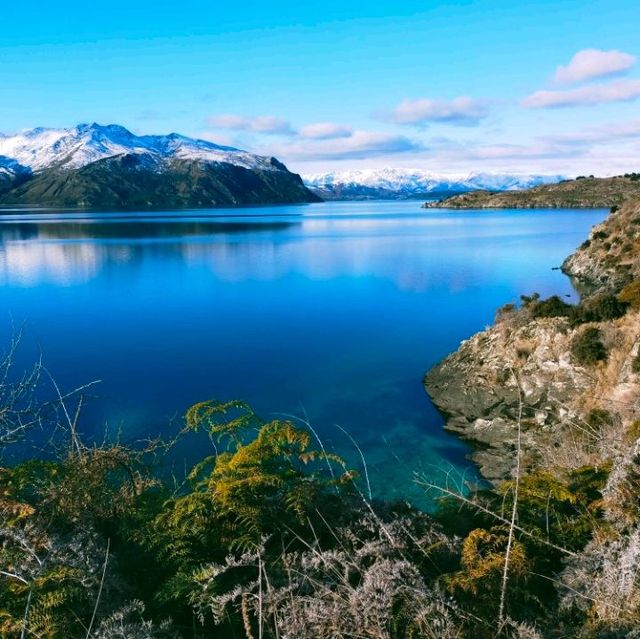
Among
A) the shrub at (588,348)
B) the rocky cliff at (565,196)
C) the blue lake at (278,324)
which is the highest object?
the rocky cliff at (565,196)

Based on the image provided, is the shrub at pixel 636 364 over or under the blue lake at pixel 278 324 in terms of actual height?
over

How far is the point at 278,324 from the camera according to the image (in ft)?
118

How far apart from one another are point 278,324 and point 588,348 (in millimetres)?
19928

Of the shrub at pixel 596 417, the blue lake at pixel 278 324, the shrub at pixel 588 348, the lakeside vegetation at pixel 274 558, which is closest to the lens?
the lakeside vegetation at pixel 274 558

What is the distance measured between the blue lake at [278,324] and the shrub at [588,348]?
6.10m

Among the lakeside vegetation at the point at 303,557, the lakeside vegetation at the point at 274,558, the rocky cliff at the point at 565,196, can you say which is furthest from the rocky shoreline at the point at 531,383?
the rocky cliff at the point at 565,196

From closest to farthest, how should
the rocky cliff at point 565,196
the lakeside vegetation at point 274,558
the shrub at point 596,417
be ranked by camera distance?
1. the lakeside vegetation at point 274,558
2. the shrub at point 596,417
3. the rocky cliff at point 565,196

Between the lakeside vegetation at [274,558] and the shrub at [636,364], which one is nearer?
the lakeside vegetation at [274,558]

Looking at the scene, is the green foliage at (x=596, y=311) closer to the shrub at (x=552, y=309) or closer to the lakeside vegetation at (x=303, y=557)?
the shrub at (x=552, y=309)

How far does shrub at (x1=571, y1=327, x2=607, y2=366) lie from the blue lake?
610cm

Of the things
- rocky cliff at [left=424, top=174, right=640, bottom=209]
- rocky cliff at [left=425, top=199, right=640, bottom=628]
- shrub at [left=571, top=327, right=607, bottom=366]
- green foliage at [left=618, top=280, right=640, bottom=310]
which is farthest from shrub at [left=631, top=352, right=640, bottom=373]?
rocky cliff at [left=424, top=174, right=640, bottom=209]

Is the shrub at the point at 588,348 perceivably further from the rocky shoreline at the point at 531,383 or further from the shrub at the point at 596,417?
the shrub at the point at 596,417

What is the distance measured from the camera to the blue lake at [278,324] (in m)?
21.3

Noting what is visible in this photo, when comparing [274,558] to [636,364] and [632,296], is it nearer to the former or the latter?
[636,364]
